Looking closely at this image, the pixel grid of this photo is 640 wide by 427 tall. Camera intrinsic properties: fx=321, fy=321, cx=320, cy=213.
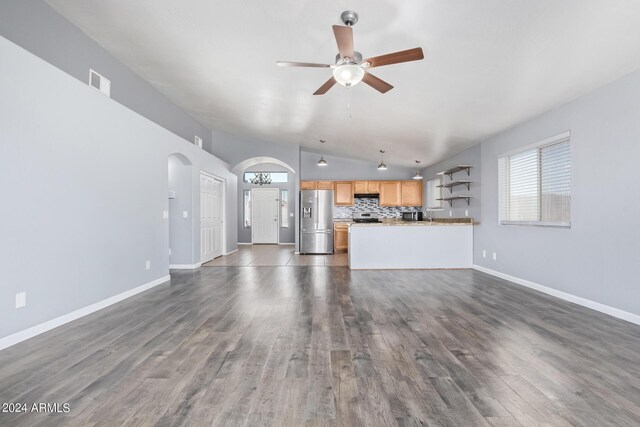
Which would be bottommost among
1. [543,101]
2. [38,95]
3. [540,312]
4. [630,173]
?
[540,312]

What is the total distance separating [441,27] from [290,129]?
459 centimetres

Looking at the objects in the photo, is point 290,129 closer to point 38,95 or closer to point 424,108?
point 424,108

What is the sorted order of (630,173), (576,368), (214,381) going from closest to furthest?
(214,381)
(576,368)
(630,173)

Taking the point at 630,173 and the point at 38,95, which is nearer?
the point at 38,95

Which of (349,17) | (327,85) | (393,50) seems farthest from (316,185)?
(349,17)

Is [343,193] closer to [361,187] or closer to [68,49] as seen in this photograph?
[361,187]

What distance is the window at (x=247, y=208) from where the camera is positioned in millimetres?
11461

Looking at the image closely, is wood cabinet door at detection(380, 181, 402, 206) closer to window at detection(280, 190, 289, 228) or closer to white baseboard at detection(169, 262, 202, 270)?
window at detection(280, 190, 289, 228)

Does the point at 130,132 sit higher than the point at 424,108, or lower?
lower

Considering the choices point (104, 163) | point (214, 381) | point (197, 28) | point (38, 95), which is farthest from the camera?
point (104, 163)

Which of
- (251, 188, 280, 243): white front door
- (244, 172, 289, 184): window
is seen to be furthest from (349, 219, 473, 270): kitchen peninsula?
(244, 172, 289, 184): window

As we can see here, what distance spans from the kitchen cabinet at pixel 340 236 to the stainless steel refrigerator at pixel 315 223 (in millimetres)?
290

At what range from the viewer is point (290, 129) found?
688 centimetres

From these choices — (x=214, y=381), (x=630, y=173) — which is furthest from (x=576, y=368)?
(x=214, y=381)
